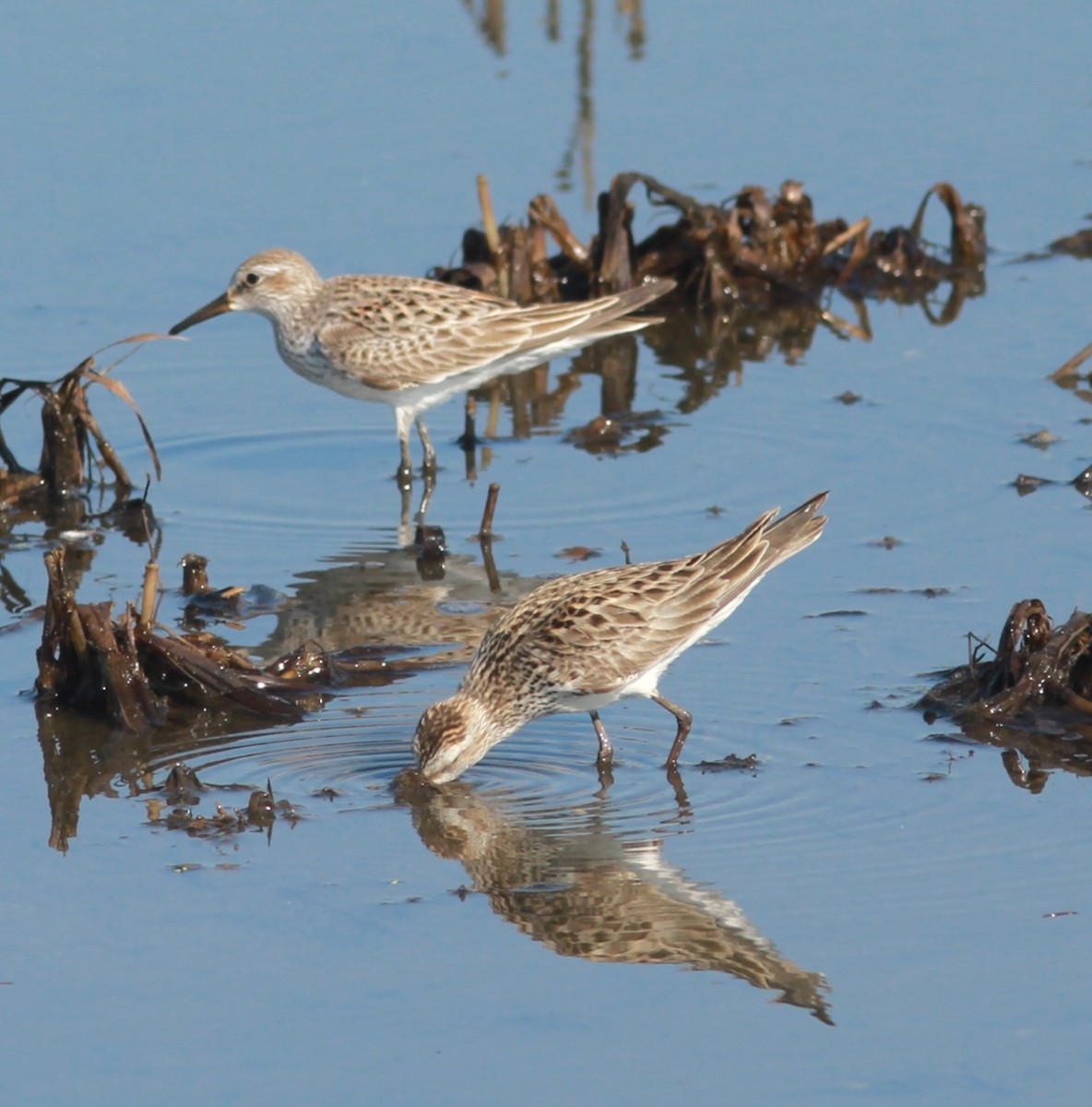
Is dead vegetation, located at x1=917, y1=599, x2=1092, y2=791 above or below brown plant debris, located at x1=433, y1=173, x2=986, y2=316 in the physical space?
above

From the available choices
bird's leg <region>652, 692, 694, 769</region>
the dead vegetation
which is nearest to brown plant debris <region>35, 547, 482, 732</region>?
bird's leg <region>652, 692, 694, 769</region>

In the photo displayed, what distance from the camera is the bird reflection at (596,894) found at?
24.3ft

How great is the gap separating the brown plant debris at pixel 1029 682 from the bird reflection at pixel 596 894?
1733 mm

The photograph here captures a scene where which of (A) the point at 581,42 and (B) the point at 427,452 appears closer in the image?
(B) the point at 427,452

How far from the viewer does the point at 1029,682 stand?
921cm

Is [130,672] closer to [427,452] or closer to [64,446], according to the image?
[64,446]

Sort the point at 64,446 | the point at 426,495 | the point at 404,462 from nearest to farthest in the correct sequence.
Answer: the point at 64,446 → the point at 426,495 → the point at 404,462

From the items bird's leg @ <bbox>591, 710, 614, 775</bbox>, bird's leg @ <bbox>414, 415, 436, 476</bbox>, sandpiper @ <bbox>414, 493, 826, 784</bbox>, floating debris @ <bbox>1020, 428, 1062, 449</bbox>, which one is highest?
sandpiper @ <bbox>414, 493, 826, 784</bbox>

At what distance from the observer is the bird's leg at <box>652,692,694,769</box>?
905 centimetres

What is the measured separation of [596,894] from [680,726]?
4.30 ft

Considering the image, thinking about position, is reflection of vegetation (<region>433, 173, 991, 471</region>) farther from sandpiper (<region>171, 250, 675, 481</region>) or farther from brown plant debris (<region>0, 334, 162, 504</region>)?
brown plant debris (<region>0, 334, 162, 504</region>)

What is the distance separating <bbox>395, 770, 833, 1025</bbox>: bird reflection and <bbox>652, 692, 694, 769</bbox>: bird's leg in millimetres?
467

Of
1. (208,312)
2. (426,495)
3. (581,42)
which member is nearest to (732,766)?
(426,495)

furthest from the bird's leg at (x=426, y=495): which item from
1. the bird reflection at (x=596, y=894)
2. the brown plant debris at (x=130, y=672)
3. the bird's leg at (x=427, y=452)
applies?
the bird reflection at (x=596, y=894)
